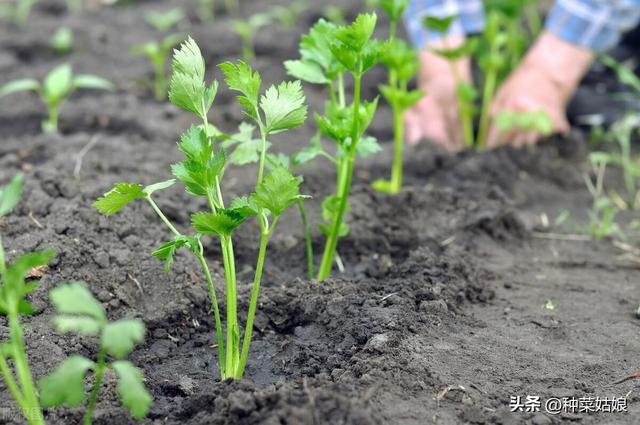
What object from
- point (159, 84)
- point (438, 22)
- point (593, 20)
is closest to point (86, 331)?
point (438, 22)

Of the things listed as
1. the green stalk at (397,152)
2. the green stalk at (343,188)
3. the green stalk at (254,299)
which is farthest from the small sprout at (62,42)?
the green stalk at (254,299)

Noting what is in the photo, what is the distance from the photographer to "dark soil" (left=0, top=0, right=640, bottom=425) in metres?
1.73

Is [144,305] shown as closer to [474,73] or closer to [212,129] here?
[212,129]

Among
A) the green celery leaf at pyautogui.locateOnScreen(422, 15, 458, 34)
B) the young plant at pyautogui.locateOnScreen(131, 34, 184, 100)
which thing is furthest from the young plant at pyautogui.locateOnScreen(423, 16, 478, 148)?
the young plant at pyautogui.locateOnScreen(131, 34, 184, 100)

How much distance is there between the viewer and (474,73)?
4.26m

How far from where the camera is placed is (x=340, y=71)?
7.16 ft

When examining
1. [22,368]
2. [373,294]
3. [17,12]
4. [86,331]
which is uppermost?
[86,331]

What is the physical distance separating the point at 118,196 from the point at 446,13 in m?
2.53

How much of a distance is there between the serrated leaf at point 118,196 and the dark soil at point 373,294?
0.39 m

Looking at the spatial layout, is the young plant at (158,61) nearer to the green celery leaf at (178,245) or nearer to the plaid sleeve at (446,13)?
the plaid sleeve at (446,13)

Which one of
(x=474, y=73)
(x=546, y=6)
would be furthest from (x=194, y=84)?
(x=546, y=6)

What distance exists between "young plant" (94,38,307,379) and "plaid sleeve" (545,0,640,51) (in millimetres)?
2327

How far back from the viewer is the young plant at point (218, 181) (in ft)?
5.47

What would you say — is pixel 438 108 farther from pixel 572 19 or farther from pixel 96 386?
pixel 96 386
